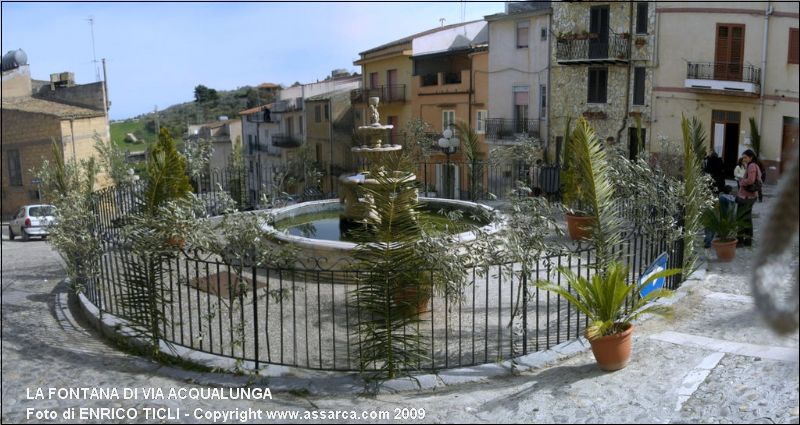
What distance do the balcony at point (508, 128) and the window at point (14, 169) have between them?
25.1 metres

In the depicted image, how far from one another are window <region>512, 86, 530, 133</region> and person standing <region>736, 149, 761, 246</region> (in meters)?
21.1

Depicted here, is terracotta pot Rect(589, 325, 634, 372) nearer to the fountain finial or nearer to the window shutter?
the fountain finial

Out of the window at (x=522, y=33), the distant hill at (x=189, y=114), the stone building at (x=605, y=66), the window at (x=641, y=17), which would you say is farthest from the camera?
the distant hill at (x=189, y=114)

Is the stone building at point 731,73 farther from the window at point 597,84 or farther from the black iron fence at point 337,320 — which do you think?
the black iron fence at point 337,320

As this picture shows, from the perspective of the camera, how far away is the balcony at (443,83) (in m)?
36.9

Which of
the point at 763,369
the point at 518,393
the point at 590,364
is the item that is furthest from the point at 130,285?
the point at 763,369

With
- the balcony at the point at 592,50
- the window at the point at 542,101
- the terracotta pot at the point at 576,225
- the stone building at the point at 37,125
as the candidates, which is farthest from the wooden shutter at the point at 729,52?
the stone building at the point at 37,125

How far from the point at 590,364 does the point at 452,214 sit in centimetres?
233

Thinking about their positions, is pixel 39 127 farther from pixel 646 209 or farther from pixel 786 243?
pixel 786 243

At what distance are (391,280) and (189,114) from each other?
78.0 m

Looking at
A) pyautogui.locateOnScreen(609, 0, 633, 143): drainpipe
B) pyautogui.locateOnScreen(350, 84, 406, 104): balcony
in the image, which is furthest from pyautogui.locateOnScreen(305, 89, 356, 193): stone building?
pyautogui.locateOnScreen(609, 0, 633, 143): drainpipe

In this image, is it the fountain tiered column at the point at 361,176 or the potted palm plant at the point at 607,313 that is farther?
the fountain tiered column at the point at 361,176

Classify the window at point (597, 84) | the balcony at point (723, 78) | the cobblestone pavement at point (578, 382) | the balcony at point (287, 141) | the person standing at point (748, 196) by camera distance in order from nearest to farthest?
the cobblestone pavement at point (578, 382) → the person standing at point (748, 196) → the balcony at point (723, 78) → the window at point (597, 84) → the balcony at point (287, 141)

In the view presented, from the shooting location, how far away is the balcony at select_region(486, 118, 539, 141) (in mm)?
33875
